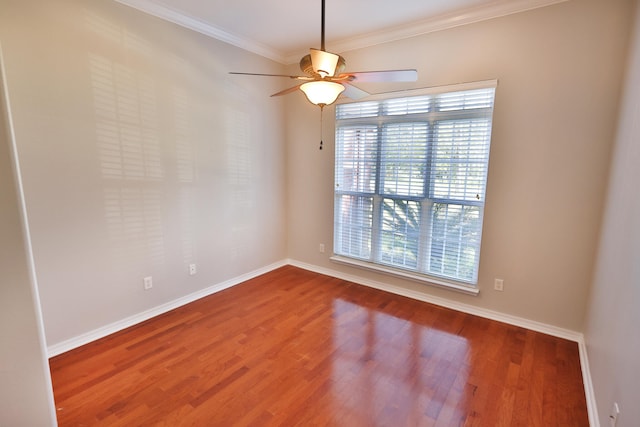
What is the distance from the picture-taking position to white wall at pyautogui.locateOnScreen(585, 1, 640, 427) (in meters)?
1.30

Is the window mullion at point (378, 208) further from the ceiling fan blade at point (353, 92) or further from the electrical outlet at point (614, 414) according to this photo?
the electrical outlet at point (614, 414)

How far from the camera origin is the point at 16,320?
3.28 ft

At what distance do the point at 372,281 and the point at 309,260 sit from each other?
971 mm

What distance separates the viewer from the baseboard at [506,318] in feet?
6.23

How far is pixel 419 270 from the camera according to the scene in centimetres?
333

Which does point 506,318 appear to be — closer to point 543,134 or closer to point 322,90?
point 543,134

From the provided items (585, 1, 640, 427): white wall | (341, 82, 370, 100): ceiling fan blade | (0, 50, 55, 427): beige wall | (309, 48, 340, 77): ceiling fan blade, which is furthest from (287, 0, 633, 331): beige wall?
(0, 50, 55, 427): beige wall

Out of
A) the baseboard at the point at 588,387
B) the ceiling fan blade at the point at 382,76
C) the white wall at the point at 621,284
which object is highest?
the ceiling fan blade at the point at 382,76

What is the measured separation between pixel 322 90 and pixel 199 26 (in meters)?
1.91

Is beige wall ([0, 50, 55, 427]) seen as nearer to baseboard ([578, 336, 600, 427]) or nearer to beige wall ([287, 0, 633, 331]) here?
baseboard ([578, 336, 600, 427])

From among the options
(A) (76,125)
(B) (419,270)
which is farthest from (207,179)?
(B) (419,270)

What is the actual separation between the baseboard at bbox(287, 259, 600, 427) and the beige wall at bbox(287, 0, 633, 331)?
5cm

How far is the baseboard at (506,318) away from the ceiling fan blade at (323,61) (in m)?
2.48

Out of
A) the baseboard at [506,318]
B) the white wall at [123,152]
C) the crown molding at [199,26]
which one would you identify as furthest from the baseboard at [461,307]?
the crown molding at [199,26]
